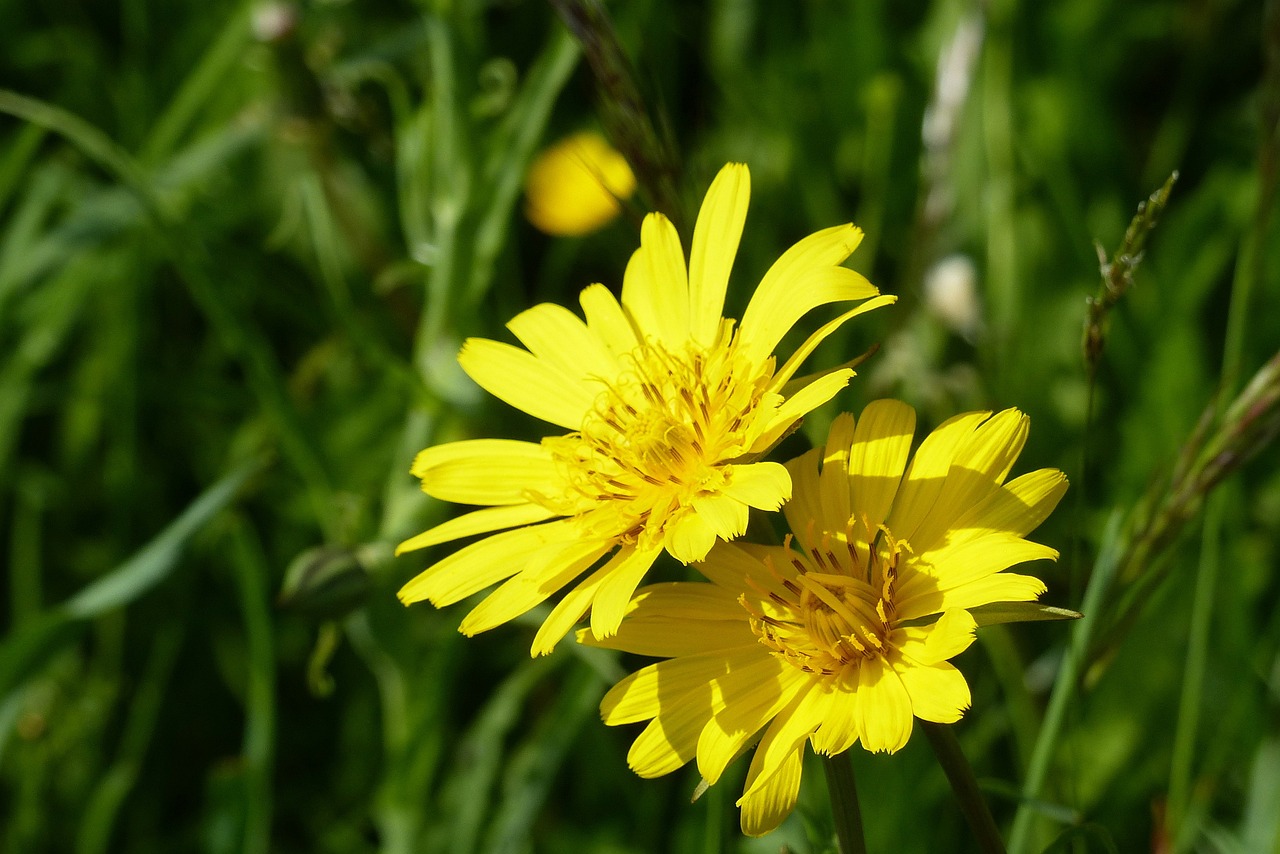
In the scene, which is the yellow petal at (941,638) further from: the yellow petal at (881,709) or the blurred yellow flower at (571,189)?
the blurred yellow flower at (571,189)

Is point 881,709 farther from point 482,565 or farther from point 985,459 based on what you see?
point 482,565

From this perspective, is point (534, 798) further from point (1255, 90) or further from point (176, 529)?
point (1255, 90)

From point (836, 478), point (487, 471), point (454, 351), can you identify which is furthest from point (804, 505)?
point (454, 351)

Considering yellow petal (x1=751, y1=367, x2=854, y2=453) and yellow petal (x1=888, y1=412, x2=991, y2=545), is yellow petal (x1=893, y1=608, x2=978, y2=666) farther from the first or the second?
yellow petal (x1=751, y1=367, x2=854, y2=453)

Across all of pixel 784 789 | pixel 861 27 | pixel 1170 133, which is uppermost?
pixel 861 27

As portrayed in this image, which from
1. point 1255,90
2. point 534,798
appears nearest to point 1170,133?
point 1255,90

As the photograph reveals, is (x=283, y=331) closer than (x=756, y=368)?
No

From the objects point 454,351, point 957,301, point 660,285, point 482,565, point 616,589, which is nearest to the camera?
point 616,589

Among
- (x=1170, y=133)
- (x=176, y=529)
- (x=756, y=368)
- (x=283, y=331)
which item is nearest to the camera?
(x=756, y=368)
